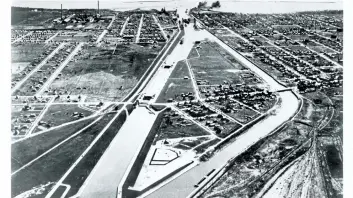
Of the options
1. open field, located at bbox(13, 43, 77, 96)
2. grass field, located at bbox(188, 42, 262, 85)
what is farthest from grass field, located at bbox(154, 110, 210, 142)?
open field, located at bbox(13, 43, 77, 96)

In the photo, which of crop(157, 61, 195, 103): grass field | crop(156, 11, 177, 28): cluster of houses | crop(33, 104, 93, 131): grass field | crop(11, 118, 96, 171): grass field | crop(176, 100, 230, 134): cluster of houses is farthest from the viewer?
crop(156, 11, 177, 28): cluster of houses

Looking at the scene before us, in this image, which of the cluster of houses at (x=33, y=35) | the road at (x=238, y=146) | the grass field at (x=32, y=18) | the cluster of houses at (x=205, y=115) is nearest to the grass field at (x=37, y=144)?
the cluster of houses at (x=205, y=115)

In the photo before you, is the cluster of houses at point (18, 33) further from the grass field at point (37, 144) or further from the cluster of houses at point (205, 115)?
the cluster of houses at point (205, 115)

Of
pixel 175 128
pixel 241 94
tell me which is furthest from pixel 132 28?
pixel 175 128

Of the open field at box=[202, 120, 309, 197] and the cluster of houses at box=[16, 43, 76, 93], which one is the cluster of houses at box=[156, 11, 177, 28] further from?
the open field at box=[202, 120, 309, 197]

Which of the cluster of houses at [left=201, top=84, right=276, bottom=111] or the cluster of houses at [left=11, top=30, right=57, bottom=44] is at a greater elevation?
the cluster of houses at [left=11, top=30, right=57, bottom=44]

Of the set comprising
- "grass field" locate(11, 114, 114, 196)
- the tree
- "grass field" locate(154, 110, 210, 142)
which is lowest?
"grass field" locate(11, 114, 114, 196)

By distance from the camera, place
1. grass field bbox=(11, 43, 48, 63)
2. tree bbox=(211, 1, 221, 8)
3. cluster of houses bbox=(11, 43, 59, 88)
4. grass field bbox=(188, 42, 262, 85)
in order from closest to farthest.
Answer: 1. cluster of houses bbox=(11, 43, 59, 88)
2. grass field bbox=(188, 42, 262, 85)
3. grass field bbox=(11, 43, 48, 63)
4. tree bbox=(211, 1, 221, 8)
